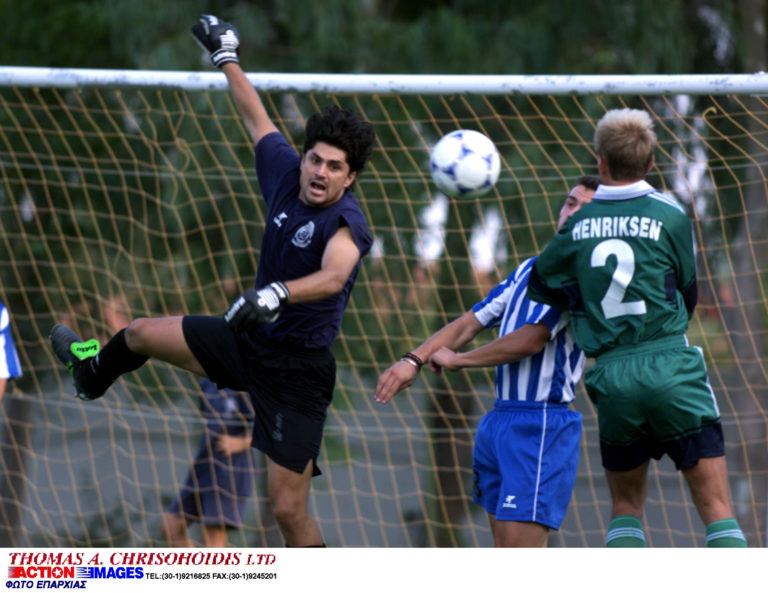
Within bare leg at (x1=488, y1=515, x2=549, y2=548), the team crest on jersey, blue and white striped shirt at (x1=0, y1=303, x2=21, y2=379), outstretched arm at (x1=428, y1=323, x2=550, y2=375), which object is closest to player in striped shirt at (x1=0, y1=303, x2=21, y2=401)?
blue and white striped shirt at (x1=0, y1=303, x2=21, y2=379)

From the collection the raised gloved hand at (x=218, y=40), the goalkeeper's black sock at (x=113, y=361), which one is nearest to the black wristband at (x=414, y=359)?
the goalkeeper's black sock at (x=113, y=361)

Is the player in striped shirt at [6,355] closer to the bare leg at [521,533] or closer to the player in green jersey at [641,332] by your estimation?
the bare leg at [521,533]

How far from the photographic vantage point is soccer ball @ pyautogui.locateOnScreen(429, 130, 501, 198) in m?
5.00

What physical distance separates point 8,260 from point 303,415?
678cm

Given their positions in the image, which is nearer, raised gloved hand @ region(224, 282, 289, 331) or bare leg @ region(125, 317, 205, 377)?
raised gloved hand @ region(224, 282, 289, 331)

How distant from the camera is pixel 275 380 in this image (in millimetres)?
4621

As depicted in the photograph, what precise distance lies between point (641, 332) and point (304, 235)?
137 centimetres

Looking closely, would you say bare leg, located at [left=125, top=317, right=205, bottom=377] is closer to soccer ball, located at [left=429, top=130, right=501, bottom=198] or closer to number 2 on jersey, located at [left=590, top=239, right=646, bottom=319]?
soccer ball, located at [left=429, top=130, right=501, bottom=198]

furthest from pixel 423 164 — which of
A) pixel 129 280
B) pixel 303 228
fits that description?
pixel 303 228

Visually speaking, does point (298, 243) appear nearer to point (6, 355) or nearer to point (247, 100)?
point (247, 100)

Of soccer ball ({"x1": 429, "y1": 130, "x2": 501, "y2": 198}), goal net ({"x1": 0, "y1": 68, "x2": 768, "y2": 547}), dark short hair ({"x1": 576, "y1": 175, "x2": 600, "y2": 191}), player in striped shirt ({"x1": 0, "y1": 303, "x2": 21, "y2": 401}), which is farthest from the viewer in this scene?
goal net ({"x1": 0, "y1": 68, "x2": 768, "y2": 547})

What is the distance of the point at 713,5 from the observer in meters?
11.2

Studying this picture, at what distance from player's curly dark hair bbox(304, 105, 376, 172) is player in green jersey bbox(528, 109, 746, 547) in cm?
96
